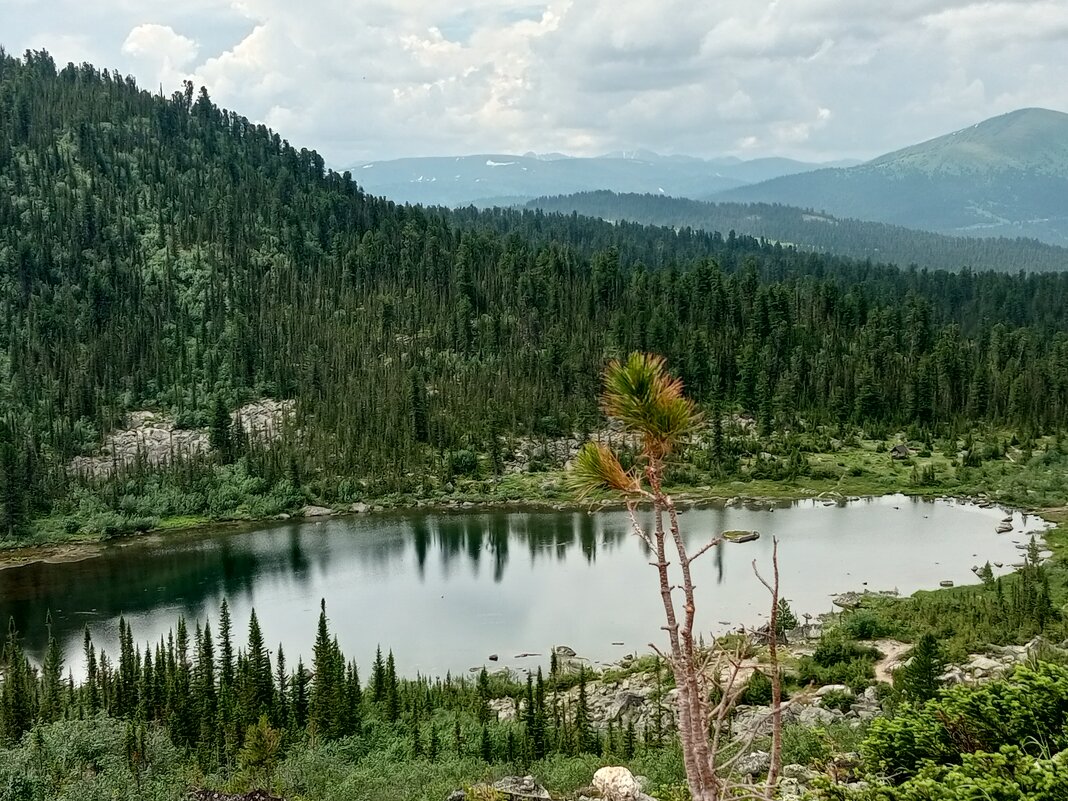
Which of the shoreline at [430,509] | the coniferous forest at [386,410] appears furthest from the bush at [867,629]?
the shoreline at [430,509]

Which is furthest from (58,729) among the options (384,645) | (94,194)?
(94,194)

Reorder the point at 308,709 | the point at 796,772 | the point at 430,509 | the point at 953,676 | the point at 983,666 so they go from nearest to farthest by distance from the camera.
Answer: the point at 796,772, the point at 953,676, the point at 983,666, the point at 308,709, the point at 430,509

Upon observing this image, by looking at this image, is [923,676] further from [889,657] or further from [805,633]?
[805,633]

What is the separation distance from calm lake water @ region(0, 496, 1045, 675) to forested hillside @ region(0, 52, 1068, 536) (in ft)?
60.4

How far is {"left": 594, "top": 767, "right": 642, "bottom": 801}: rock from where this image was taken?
2027 centimetres

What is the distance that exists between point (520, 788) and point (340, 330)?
385 ft

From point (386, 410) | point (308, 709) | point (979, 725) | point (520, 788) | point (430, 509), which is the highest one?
point (979, 725)

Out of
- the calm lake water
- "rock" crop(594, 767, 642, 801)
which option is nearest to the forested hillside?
the calm lake water

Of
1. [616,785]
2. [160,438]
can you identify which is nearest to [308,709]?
[616,785]

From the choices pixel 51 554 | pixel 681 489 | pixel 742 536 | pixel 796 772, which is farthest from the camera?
pixel 681 489

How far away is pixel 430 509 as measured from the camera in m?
93.1

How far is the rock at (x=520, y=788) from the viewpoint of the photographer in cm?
2369

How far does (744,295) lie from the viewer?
139250 mm

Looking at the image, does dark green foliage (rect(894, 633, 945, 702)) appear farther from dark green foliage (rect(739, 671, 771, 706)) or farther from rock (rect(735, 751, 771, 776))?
dark green foliage (rect(739, 671, 771, 706))
